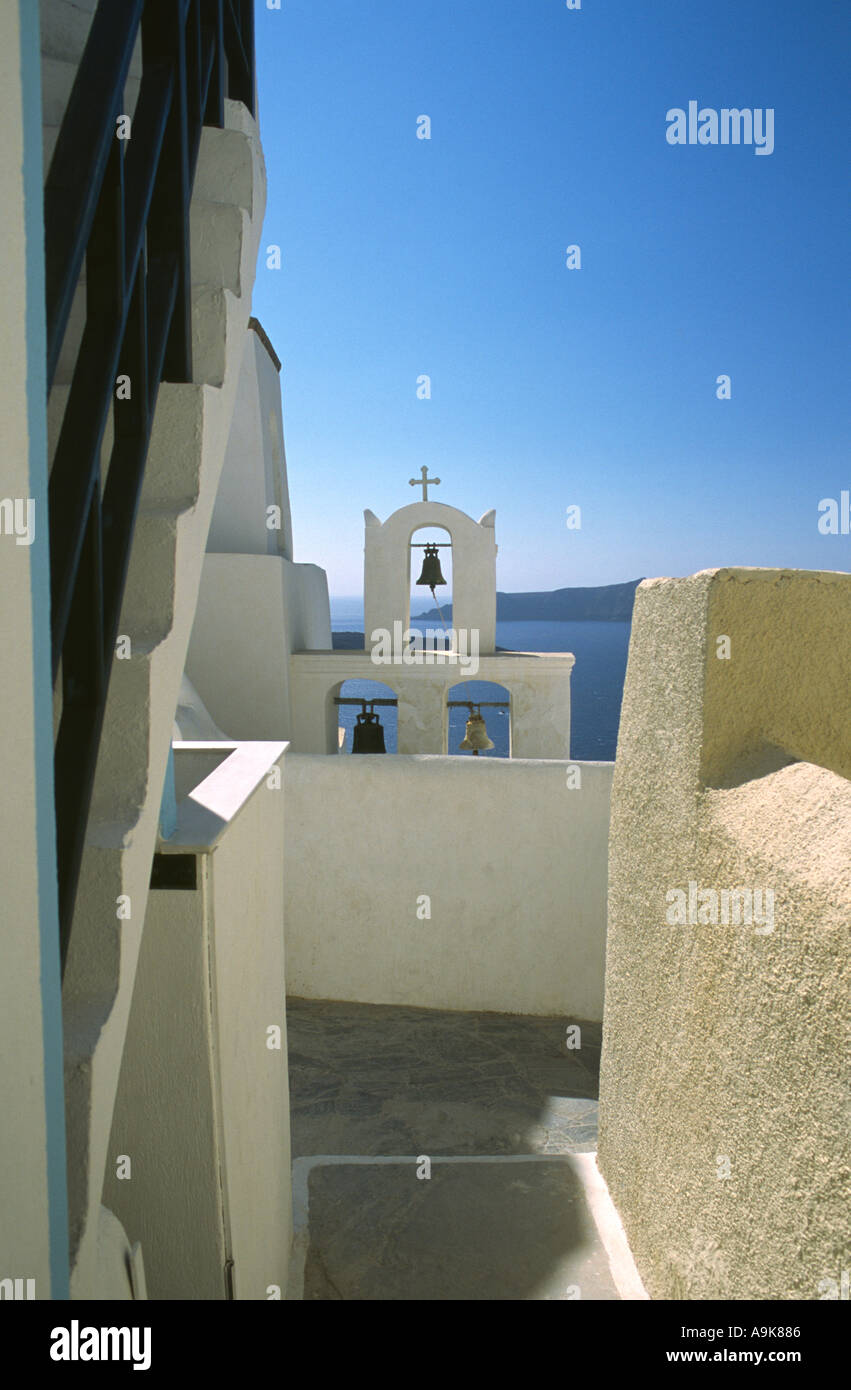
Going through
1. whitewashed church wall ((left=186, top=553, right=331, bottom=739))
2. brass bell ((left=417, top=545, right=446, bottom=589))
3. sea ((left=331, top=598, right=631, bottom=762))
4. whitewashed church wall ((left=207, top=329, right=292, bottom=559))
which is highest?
whitewashed church wall ((left=207, top=329, right=292, bottom=559))

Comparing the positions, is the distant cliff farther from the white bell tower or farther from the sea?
the white bell tower

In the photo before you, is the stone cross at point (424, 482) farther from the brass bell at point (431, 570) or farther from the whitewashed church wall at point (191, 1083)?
the whitewashed church wall at point (191, 1083)

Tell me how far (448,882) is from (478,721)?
3168 mm

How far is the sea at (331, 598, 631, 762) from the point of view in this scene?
227ft

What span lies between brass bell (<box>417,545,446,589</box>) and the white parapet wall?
3.86m

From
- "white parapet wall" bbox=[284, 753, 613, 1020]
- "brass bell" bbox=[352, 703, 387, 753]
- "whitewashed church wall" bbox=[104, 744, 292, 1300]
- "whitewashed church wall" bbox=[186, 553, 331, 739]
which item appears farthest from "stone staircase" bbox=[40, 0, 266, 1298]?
"whitewashed church wall" bbox=[186, 553, 331, 739]

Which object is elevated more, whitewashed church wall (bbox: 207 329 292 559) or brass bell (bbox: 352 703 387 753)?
whitewashed church wall (bbox: 207 329 292 559)

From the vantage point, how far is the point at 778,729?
2713mm

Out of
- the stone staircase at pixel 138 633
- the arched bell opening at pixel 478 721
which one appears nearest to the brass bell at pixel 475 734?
the arched bell opening at pixel 478 721

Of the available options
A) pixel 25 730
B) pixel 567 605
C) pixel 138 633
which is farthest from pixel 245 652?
pixel 567 605

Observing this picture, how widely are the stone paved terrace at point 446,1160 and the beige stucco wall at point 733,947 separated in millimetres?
405
